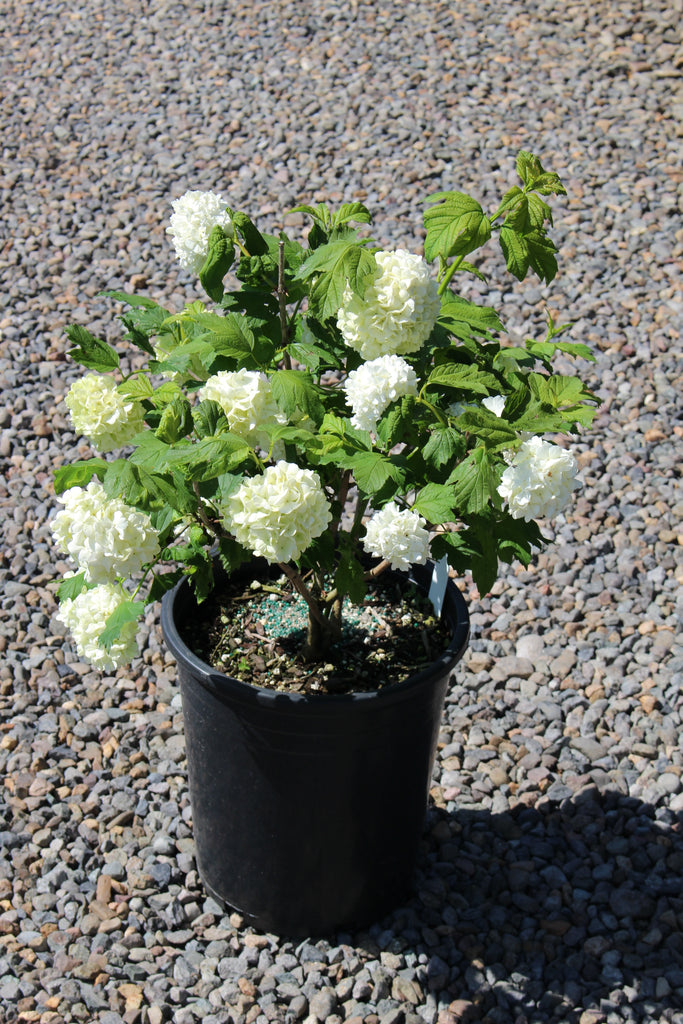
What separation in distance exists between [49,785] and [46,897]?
0.36 meters

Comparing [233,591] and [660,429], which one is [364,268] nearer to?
[233,591]

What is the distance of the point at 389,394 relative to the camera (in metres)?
1.76

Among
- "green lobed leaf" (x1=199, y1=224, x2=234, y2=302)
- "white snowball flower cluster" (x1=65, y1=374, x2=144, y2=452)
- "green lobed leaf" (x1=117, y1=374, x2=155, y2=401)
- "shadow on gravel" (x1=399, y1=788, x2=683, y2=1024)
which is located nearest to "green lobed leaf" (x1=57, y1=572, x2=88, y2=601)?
"white snowball flower cluster" (x1=65, y1=374, x2=144, y2=452)

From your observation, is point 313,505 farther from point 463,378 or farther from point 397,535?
point 463,378

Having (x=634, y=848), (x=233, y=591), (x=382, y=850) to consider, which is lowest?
(x=634, y=848)

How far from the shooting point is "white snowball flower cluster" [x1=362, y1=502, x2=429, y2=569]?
171 centimetres

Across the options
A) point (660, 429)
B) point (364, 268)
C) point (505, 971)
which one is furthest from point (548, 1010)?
point (660, 429)

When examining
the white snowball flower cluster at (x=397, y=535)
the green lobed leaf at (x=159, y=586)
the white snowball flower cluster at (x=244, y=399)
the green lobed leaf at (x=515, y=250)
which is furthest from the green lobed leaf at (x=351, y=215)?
the green lobed leaf at (x=159, y=586)

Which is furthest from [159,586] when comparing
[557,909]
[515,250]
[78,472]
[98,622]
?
[557,909]

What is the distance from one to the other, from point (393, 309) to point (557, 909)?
64.2 inches

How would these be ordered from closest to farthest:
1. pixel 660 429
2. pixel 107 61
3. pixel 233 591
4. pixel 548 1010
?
pixel 548 1010 < pixel 233 591 < pixel 660 429 < pixel 107 61

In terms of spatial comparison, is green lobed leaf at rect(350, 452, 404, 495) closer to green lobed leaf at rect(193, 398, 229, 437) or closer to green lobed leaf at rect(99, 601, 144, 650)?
green lobed leaf at rect(193, 398, 229, 437)

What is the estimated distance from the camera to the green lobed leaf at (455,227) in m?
1.87

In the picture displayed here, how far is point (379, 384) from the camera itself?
5.76 ft
